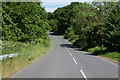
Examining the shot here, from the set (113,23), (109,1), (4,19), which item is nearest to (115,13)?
(113,23)

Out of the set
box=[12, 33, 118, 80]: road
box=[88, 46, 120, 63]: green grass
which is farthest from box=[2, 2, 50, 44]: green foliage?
box=[88, 46, 120, 63]: green grass

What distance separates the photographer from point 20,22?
34188 mm

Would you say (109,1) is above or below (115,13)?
above

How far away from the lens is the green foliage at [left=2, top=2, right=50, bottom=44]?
3000 cm

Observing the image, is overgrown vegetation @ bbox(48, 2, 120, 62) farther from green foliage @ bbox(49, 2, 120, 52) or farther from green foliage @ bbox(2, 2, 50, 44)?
green foliage @ bbox(2, 2, 50, 44)

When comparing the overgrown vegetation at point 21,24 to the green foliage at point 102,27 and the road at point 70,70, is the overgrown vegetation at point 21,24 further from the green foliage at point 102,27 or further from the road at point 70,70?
the green foliage at point 102,27

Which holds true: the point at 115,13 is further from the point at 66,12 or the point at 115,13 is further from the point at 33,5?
the point at 66,12

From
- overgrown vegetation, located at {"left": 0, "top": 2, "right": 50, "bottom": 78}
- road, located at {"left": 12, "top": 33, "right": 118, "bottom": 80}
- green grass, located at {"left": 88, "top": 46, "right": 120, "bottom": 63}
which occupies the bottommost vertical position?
green grass, located at {"left": 88, "top": 46, "right": 120, "bottom": 63}

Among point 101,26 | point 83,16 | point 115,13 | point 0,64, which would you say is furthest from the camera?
point 83,16

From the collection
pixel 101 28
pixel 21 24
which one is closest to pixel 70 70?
pixel 21 24

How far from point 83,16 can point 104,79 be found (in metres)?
55.2

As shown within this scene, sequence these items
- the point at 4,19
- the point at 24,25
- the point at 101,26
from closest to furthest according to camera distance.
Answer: the point at 4,19 < the point at 24,25 < the point at 101,26

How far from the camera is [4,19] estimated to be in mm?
30359

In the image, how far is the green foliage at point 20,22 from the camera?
98.4ft
